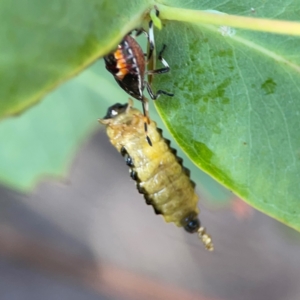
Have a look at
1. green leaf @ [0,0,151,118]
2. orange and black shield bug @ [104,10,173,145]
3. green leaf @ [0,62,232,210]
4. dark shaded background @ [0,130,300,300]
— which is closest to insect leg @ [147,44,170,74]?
orange and black shield bug @ [104,10,173,145]

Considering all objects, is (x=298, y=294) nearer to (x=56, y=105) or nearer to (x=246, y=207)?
(x=246, y=207)

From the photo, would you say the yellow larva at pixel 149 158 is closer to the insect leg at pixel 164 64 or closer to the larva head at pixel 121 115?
the larva head at pixel 121 115

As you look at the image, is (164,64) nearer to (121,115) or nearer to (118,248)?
(121,115)

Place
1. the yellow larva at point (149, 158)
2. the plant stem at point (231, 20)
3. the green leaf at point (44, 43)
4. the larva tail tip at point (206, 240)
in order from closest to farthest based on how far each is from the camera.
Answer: the green leaf at point (44, 43)
the plant stem at point (231, 20)
the yellow larva at point (149, 158)
the larva tail tip at point (206, 240)

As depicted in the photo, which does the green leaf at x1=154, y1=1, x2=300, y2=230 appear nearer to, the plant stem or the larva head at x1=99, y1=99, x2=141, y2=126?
the plant stem

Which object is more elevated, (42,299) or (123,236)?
(123,236)

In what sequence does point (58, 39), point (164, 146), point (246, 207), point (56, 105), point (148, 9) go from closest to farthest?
point (58, 39) < point (148, 9) < point (164, 146) < point (56, 105) < point (246, 207)

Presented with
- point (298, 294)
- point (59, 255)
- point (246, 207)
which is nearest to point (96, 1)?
point (246, 207)

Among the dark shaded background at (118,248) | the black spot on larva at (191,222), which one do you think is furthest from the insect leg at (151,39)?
the dark shaded background at (118,248)
